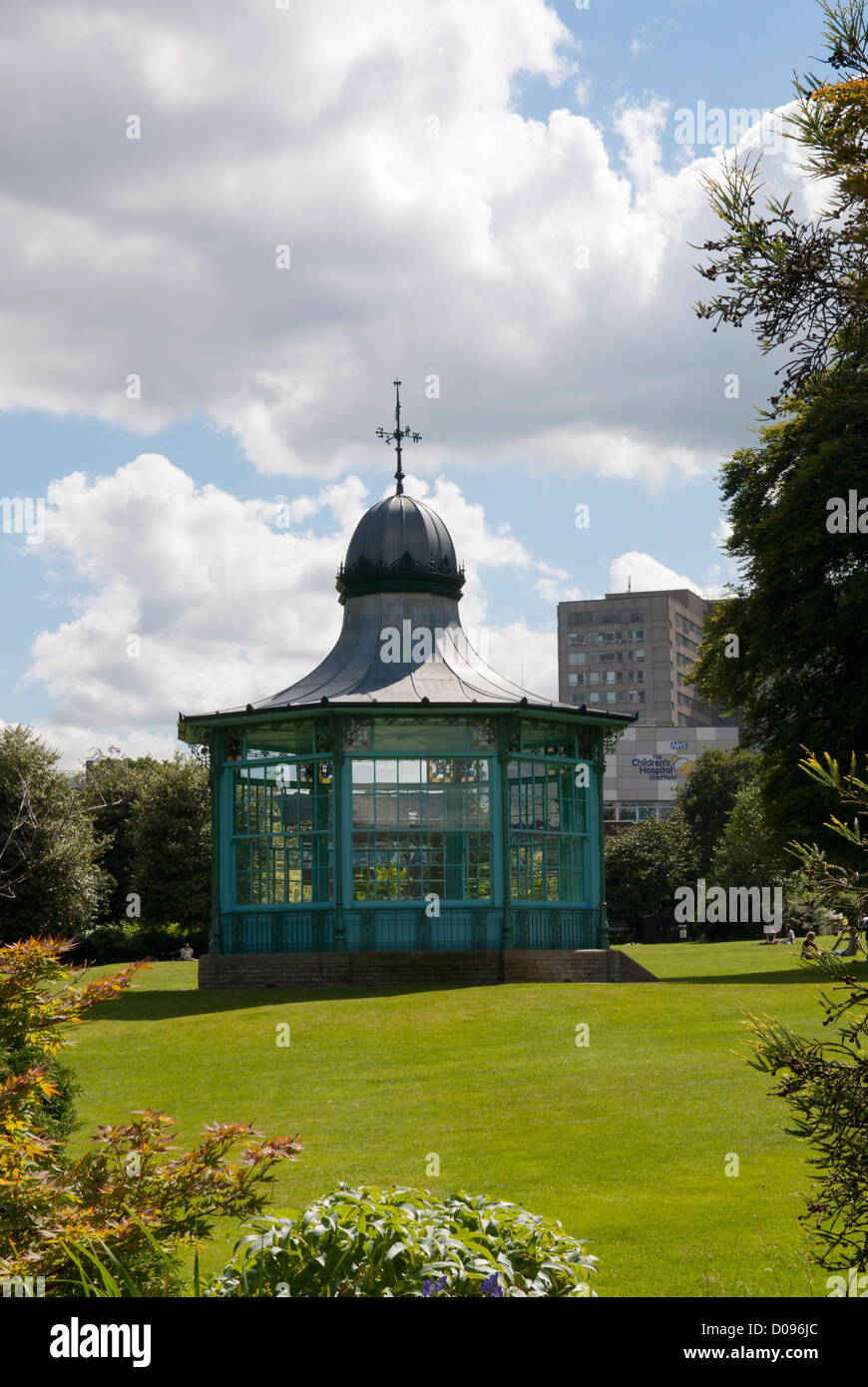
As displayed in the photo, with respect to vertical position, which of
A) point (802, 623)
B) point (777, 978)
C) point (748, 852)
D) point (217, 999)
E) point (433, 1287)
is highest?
point (802, 623)

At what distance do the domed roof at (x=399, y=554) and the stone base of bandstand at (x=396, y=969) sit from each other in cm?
858

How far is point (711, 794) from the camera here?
241 ft

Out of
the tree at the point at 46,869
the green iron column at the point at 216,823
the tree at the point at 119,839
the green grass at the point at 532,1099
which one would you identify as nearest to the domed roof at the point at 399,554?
the green iron column at the point at 216,823

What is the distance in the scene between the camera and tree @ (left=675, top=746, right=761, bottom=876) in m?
72.6

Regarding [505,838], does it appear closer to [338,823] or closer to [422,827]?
[422,827]

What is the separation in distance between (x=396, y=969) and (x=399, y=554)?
9539mm

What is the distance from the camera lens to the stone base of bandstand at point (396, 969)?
86.9 feet

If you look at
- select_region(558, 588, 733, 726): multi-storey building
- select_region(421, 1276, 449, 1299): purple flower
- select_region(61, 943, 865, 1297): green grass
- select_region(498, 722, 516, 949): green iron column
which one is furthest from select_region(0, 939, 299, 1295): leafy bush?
select_region(558, 588, 733, 726): multi-storey building

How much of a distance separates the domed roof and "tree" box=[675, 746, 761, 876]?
43.8 meters

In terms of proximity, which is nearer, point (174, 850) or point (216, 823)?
point (216, 823)

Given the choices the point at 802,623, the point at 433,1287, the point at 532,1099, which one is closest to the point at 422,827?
the point at 802,623

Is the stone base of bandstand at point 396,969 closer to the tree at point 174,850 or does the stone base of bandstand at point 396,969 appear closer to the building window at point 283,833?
the building window at point 283,833

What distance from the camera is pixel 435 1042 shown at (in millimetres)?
18422
